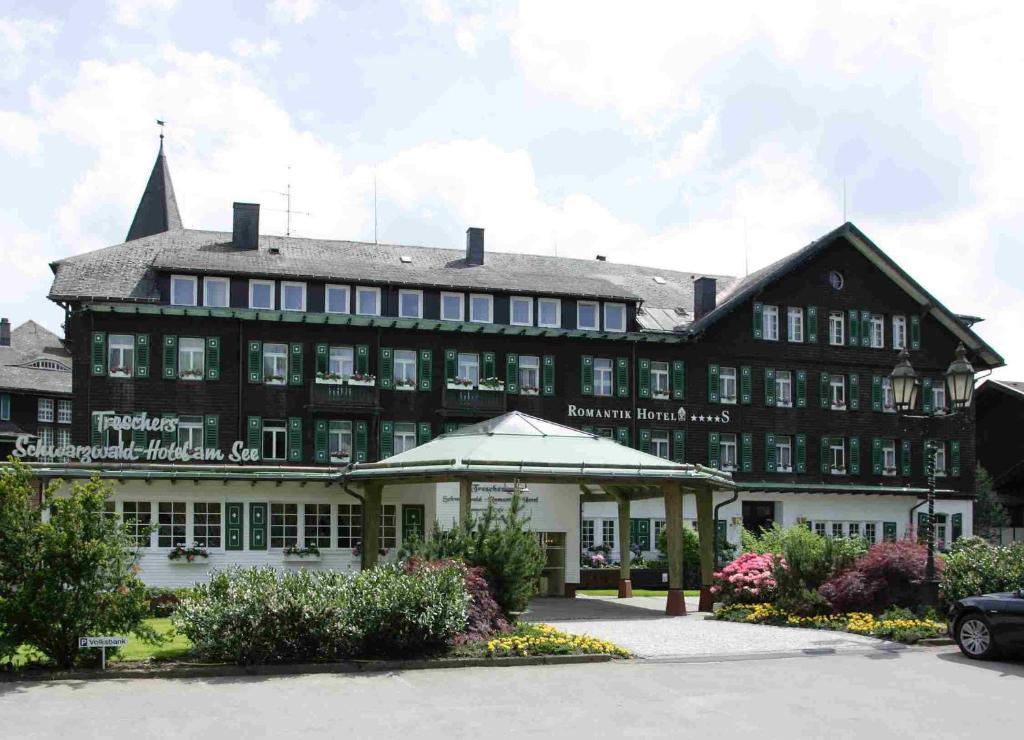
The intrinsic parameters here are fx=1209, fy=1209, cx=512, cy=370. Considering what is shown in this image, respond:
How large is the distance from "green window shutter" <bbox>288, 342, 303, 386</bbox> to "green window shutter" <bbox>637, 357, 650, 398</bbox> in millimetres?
13253

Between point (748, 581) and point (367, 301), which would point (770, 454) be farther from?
point (748, 581)

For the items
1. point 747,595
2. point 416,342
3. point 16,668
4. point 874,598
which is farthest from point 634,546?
point 16,668

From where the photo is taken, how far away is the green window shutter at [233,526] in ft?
109

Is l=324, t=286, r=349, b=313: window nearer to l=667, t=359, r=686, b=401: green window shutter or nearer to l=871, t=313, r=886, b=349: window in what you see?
l=667, t=359, r=686, b=401: green window shutter

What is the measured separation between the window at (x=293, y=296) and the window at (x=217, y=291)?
76.3 inches

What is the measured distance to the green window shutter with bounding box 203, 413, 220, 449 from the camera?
42.6m

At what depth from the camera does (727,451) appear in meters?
48.8

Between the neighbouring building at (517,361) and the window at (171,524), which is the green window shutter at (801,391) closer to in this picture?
the neighbouring building at (517,361)

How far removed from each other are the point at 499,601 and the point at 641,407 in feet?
90.3

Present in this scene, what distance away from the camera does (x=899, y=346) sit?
52.1m

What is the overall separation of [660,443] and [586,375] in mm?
4090

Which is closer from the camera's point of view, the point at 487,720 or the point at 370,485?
the point at 487,720

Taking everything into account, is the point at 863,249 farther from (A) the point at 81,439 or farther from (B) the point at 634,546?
(A) the point at 81,439

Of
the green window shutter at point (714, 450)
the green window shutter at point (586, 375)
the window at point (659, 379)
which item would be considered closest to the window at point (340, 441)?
the green window shutter at point (586, 375)
